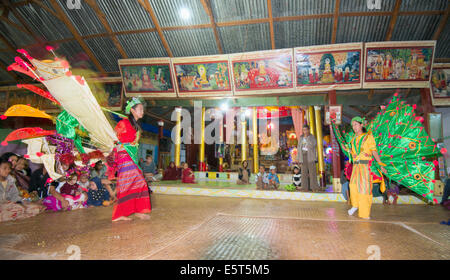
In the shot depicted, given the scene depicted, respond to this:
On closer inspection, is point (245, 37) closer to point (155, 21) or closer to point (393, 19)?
point (155, 21)

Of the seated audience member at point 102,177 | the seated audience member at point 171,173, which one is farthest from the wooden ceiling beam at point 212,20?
the seated audience member at point 171,173

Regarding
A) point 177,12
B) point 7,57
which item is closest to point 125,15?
point 177,12

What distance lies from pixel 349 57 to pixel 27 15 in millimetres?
9481

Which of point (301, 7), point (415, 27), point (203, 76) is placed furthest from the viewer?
point (203, 76)

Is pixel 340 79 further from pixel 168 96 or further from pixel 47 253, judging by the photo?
pixel 47 253

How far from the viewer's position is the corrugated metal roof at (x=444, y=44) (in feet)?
16.9

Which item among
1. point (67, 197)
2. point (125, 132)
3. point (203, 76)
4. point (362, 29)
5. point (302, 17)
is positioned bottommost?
point (67, 197)

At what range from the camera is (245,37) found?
19.1 ft

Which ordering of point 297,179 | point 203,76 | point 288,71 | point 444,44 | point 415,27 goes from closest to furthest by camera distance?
point 415,27 < point 444,44 < point 288,71 < point 297,179 < point 203,76

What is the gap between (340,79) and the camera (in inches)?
226

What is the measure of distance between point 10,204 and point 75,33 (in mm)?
5262

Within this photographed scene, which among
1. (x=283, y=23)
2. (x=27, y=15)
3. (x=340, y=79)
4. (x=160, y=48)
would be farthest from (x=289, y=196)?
(x=27, y=15)

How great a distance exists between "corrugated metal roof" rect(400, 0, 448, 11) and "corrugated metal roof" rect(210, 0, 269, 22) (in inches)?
132

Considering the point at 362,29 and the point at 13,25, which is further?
the point at 13,25
